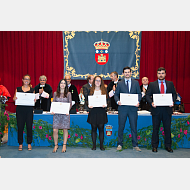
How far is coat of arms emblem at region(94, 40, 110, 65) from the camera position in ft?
21.5

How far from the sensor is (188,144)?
13.0 ft

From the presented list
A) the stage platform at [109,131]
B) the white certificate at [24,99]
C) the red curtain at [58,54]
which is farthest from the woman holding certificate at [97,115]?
the red curtain at [58,54]

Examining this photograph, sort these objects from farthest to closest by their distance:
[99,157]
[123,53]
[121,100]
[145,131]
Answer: [123,53] < [145,131] < [121,100] < [99,157]

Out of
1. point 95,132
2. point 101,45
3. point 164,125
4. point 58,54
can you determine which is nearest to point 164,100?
point 164,125

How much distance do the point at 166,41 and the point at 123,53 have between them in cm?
180

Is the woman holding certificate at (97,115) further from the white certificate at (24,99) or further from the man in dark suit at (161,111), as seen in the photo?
the white certificate at (24,99)

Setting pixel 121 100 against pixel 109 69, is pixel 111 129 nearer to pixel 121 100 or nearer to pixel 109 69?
pixel 121 100

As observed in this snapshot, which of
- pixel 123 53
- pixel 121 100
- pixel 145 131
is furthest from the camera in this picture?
pixel 123 53

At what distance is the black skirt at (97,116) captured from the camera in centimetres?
362

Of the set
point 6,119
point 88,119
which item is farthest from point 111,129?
point 6,119

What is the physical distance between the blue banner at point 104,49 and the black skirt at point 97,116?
126 inches

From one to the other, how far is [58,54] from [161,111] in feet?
15.5

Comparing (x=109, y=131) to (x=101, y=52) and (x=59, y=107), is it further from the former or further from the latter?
(x=101, y=52)

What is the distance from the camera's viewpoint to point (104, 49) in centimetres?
658
